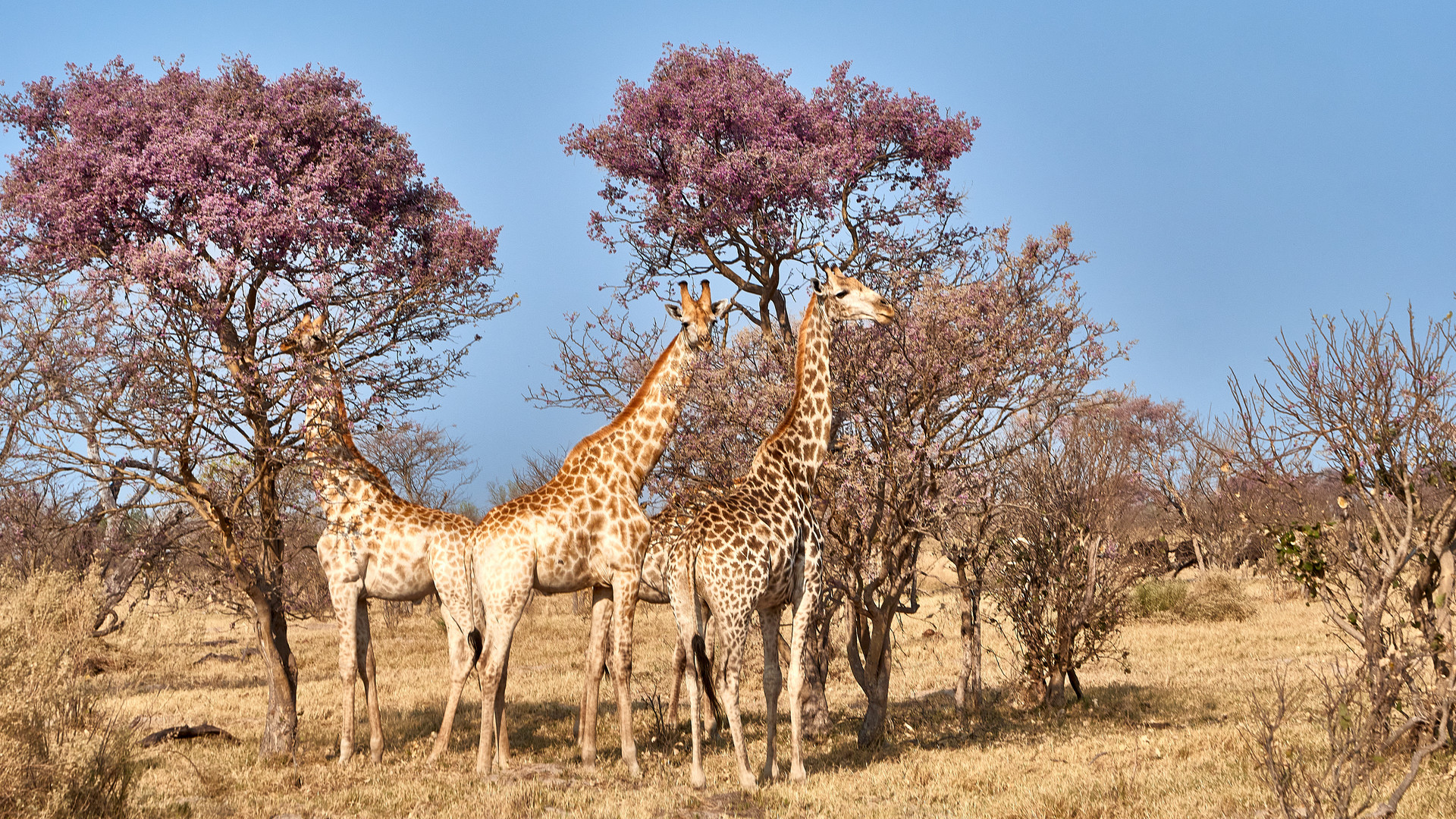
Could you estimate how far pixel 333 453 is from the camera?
38.1 feet

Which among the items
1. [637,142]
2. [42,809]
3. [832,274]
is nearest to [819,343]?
[832,274]

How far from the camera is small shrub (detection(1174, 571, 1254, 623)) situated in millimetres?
21672

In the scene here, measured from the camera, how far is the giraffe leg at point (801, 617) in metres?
9.29

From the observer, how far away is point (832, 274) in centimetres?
1067

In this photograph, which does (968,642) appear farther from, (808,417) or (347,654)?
(347,654)

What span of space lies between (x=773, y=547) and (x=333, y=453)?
5.12 m

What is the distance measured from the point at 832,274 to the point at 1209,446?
12.5 ft

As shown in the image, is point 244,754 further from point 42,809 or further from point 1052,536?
point 1052,536

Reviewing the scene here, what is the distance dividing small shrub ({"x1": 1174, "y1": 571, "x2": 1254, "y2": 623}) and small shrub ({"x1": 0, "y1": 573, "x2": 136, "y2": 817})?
64.0 feet

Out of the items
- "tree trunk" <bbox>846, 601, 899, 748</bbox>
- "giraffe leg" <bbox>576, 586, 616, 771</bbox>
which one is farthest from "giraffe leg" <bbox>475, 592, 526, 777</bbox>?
"tree trunk" <bbox>846, 601, 899, 748</bbox>

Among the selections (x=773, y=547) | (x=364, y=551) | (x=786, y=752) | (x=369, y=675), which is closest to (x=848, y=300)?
(x=773, y=547)

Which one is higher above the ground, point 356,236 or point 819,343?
point 356,236

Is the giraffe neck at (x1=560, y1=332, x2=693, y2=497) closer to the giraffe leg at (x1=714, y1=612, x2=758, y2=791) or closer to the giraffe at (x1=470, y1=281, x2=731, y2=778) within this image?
the giraffe at (x1=470, y1=281, x2=731, y2=778)

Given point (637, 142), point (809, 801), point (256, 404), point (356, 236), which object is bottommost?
point (809, 801)
